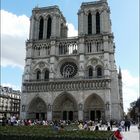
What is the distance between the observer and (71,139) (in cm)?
1302

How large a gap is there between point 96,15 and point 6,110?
37992mm

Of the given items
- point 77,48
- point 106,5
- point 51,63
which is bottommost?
point 51,63

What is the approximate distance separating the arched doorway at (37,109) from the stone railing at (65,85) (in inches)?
94.8

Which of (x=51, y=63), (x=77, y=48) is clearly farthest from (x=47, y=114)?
(x=77, y=48)

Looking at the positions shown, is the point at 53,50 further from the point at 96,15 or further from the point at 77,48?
the point at 96,15

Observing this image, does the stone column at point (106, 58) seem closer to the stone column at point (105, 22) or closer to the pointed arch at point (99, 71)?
the pointed arch at point (99, 71)

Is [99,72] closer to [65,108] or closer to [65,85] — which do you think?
[65,85]

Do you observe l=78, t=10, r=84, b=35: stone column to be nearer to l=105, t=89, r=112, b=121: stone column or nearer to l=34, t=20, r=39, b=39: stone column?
l=34, t=20, r=39, b=39: stone column

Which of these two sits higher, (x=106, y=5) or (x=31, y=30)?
(x=106, y=5)

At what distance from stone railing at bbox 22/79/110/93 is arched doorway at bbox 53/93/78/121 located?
1.71 metres

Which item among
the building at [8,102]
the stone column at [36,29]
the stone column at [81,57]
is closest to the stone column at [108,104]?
the stone column at [81,57]

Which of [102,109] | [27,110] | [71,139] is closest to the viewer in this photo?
[71,139]

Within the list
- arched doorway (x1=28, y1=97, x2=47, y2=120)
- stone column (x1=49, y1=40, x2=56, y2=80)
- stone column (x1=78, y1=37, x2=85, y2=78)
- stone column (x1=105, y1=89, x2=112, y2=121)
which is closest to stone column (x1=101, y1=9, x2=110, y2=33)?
stone column (x1=78, y1=37, x2=85, y2=78)

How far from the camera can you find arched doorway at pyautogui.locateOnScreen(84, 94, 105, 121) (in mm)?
46062
